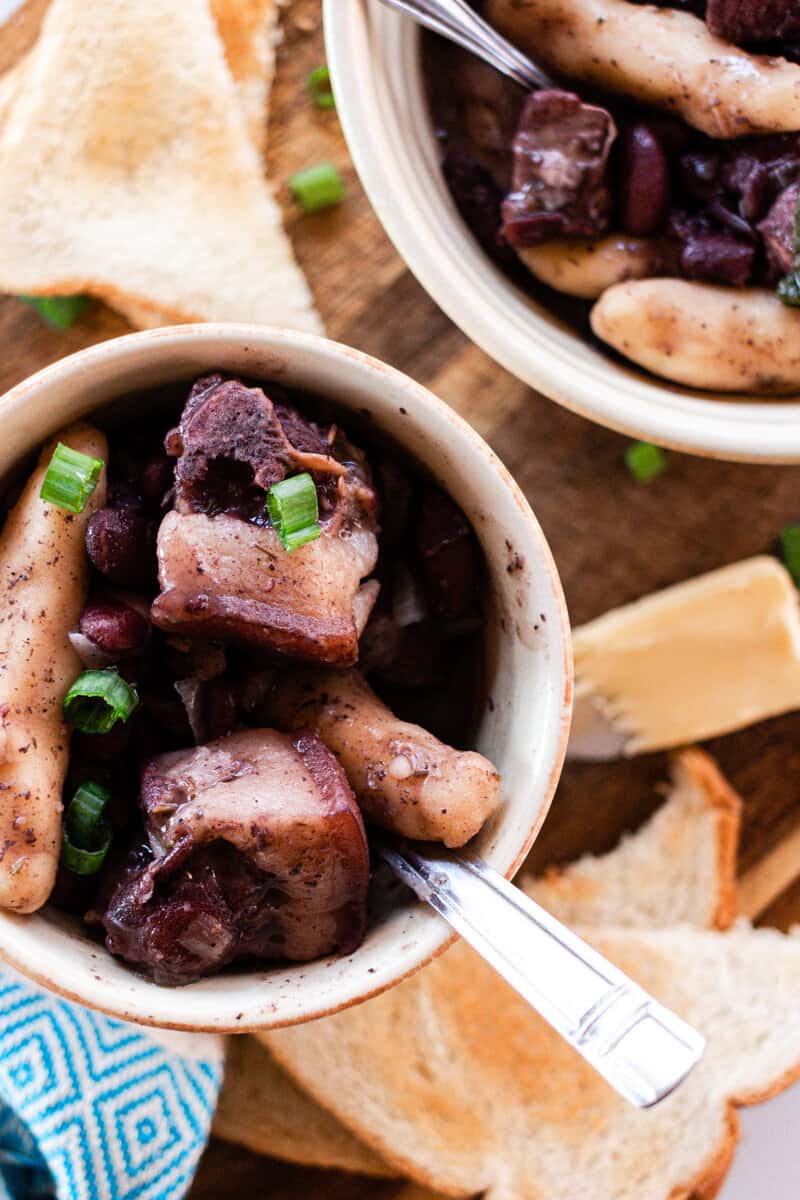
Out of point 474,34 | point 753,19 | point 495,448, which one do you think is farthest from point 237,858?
point 753,19

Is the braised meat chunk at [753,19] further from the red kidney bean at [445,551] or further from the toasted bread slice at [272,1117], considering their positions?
the toasted bread slice at [272,1117]

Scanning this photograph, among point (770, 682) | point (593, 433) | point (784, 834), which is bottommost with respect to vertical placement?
point (784, 834)

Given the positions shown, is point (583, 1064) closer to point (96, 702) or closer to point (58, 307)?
point (96, 702)

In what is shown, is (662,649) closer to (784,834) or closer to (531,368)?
(784,834)

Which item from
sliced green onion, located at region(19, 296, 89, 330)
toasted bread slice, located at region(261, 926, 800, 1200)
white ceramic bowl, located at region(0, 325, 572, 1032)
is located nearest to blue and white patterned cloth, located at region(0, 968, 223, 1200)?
toasted bread slice, located at region(261, 926, 800, 1200)

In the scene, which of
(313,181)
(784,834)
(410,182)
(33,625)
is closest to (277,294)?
(313,181)

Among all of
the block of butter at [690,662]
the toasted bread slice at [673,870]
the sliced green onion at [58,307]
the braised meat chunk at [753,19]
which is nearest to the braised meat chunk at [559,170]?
the braised meat chunk at [753,19]
